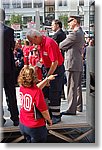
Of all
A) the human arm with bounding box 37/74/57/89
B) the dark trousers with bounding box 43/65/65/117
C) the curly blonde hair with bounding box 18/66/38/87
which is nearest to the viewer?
the curly blonde hair with bounding box 18/66/38/87


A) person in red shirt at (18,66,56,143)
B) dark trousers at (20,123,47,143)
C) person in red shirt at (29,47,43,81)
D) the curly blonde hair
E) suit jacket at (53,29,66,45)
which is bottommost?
dark trousers at (20,123,47,143)

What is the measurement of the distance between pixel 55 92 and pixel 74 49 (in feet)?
1.13

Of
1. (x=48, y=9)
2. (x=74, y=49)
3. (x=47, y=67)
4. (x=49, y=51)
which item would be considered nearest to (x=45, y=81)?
(x=47, y=67)

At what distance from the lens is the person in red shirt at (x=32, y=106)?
99.9 inches

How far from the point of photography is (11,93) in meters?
2.83

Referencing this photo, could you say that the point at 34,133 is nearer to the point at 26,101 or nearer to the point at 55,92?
the point at 26,101

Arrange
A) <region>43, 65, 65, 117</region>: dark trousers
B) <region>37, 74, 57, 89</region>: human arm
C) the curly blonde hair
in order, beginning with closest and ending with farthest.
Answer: the curly blonde hair, <region>37, 74, 57, 89</region>: human arm, <region>43, 65, 65, 117</region>: dark trousers

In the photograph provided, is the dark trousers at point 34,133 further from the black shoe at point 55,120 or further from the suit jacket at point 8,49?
the suit jacket at point 8,49

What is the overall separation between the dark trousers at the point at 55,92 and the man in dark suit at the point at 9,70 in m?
0.25

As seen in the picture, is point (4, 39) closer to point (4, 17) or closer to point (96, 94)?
point (4, 17)

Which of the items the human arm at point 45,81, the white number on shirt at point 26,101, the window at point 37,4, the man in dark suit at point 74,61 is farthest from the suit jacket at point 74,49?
the white number on shirt at point 26,101

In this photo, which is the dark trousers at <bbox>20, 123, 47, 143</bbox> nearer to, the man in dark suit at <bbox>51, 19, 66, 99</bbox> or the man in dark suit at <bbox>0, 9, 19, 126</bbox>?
the man in dark suit at <bbox>0, 9, 19, 126</bbox>

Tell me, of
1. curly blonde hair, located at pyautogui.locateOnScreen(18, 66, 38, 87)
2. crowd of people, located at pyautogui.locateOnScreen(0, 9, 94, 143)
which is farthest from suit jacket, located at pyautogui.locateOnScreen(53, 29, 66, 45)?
curly blonde hair, located at pyautogui.locateOnScreen(18, 66, 38, 87)

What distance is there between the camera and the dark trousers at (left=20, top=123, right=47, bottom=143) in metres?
2.58
